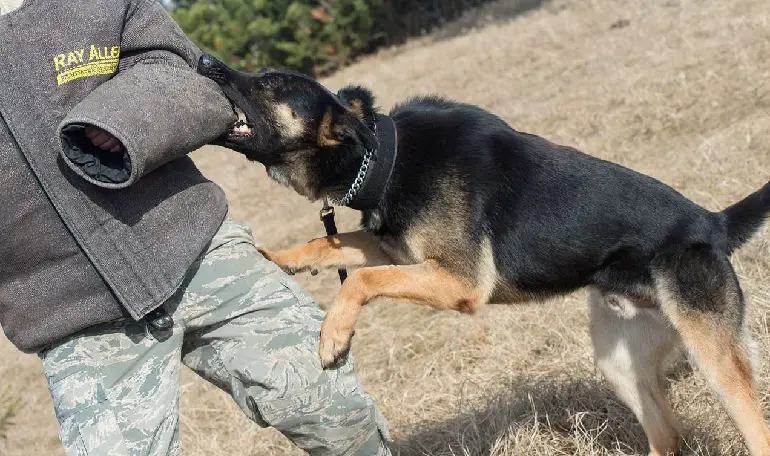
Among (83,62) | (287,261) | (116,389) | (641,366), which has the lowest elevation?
(641,366)

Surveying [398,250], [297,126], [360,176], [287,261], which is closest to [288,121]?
[297,126]

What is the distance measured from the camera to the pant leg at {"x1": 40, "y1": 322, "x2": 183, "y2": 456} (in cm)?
262

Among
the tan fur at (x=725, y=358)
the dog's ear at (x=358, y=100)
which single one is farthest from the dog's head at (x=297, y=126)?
the tan fur at (x=725, y=358)

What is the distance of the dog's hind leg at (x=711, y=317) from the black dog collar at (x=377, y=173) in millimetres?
1243

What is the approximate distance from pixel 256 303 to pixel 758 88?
272 inches

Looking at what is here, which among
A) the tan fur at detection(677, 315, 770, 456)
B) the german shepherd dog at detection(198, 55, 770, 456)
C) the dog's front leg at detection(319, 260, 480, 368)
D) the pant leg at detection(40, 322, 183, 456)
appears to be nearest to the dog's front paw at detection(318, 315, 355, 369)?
the dog's front leg at detection(319, 260, 480, 368)

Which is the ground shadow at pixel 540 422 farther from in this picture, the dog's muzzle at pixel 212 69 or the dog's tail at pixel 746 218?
the dog's muzzle at pixel 212 69

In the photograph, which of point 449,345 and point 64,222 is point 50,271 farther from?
point 449,345

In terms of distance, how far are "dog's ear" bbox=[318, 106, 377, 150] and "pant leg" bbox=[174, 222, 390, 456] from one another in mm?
718

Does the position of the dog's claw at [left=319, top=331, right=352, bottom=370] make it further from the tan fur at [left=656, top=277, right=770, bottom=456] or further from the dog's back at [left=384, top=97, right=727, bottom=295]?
the tan fur at [left=656, top=277, right=770, bottom=456]

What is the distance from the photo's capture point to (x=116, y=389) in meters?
2.67

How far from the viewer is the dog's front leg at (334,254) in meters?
3.53

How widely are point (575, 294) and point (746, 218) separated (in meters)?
1.93

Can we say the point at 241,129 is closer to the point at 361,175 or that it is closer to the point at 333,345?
the point at 361,175
